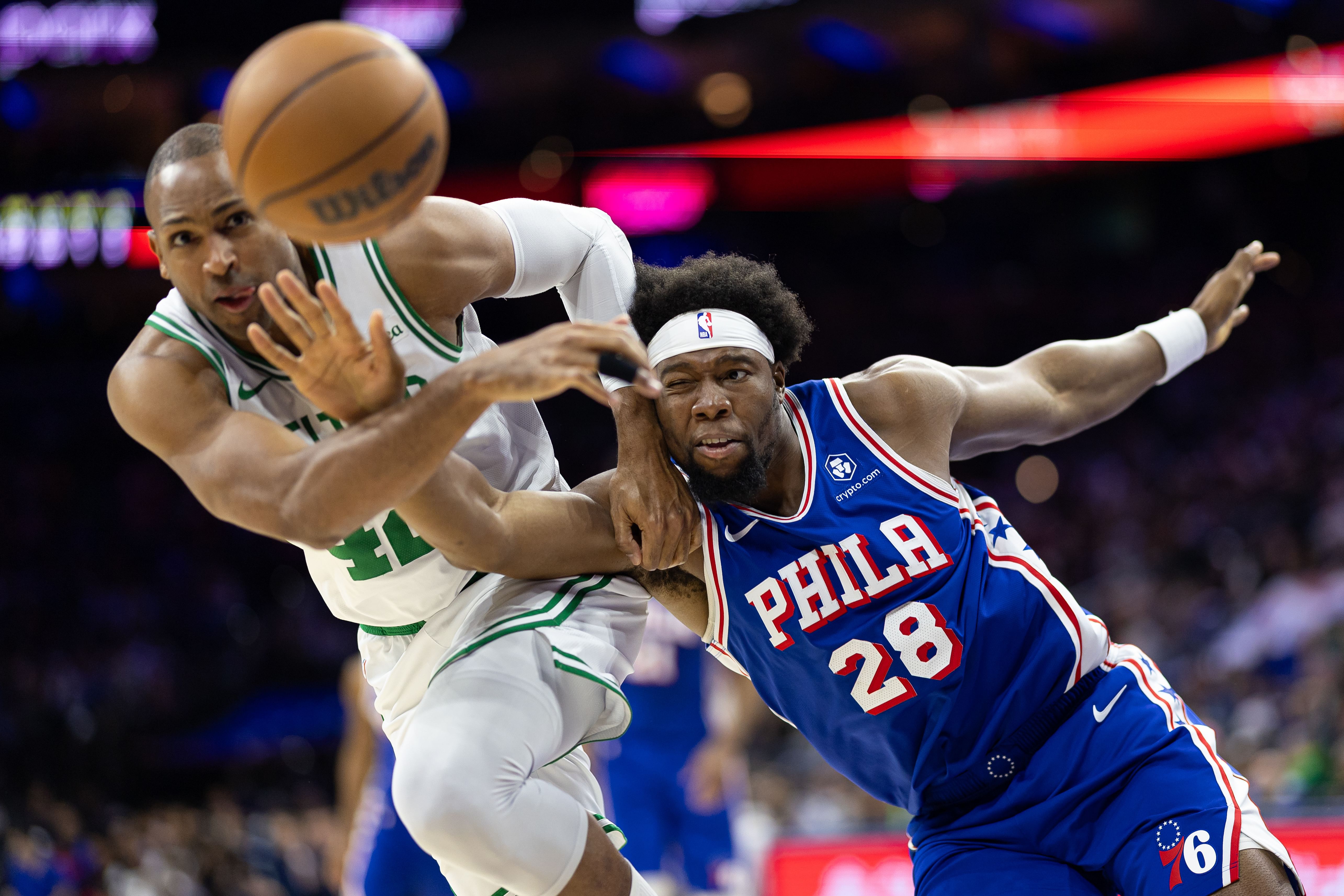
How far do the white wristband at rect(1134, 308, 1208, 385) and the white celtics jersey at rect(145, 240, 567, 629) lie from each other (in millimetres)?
2018

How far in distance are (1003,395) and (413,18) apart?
15.9 metres

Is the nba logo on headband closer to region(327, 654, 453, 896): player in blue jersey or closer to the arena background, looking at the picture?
region(327, 654, 453, 896): player in blue jersey

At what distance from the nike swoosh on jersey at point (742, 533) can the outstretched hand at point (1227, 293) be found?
1.98 m

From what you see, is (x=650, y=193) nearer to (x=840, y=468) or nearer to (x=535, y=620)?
(x=840, y=468)

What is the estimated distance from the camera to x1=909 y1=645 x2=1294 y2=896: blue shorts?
3.05m

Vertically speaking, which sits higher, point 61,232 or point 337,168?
point 337,168

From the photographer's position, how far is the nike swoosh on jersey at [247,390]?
310 cm

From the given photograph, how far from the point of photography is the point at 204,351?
3.02 m

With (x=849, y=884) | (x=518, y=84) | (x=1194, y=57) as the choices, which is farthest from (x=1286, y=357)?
(x=849, y=884)

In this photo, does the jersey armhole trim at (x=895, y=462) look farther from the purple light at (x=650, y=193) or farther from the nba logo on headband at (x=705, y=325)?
the purple light at (x=650, y=193)

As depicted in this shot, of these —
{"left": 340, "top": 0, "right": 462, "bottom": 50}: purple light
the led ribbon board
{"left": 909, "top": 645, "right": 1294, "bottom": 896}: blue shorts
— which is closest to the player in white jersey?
{"left": 909, "top": 645, "right": 1294, "bottom": 896}: blue shorts

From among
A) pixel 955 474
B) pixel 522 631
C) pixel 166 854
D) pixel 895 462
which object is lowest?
pixel 166 854

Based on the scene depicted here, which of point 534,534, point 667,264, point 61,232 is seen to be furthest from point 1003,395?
point 667,264

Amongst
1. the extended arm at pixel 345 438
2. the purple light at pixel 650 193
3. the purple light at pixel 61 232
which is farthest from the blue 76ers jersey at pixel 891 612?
the purple light at pixel 650 193
